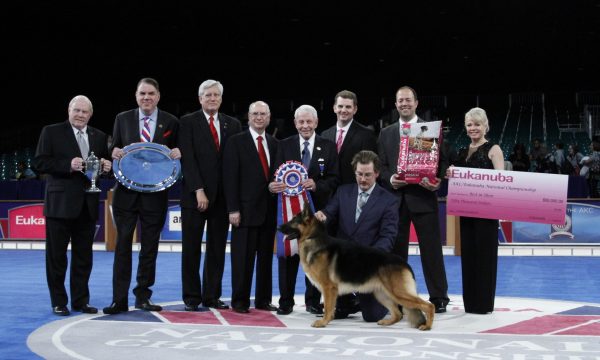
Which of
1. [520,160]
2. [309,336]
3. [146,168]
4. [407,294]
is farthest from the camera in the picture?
[520,160]

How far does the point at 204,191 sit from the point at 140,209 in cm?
55

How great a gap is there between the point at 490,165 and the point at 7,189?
12.0 metres

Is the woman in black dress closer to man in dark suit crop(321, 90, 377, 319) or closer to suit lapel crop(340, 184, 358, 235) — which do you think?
man in dark suit crop(321, 90, 377, 319)

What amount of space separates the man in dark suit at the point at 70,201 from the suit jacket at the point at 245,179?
1002 millimetres

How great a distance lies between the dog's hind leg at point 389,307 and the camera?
19.1ft

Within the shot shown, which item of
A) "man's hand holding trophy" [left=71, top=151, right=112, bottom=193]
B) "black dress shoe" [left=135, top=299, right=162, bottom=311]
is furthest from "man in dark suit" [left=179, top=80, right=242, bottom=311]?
"man's hand holding trophy" [left=71, top=151, right=112, bottom=193]

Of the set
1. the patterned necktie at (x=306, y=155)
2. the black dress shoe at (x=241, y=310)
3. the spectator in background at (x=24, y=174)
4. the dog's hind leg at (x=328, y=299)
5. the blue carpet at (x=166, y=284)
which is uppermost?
the spectator in background at (x=24, y=174)

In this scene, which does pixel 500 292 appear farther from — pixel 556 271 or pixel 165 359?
pixel 165 359

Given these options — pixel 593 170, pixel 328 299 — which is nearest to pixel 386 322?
pixel 328 299

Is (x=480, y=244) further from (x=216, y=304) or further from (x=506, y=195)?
(x=216, y=304)

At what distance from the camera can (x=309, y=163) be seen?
6301 mm

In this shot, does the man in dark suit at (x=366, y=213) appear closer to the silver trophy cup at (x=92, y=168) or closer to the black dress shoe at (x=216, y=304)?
the black dress shoe at (x=216, y=304)

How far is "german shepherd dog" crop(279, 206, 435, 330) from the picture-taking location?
5.60m

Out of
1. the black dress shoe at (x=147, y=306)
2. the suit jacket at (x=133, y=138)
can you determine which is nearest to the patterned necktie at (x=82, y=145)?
the suit jacket at (x=133, y=138)
